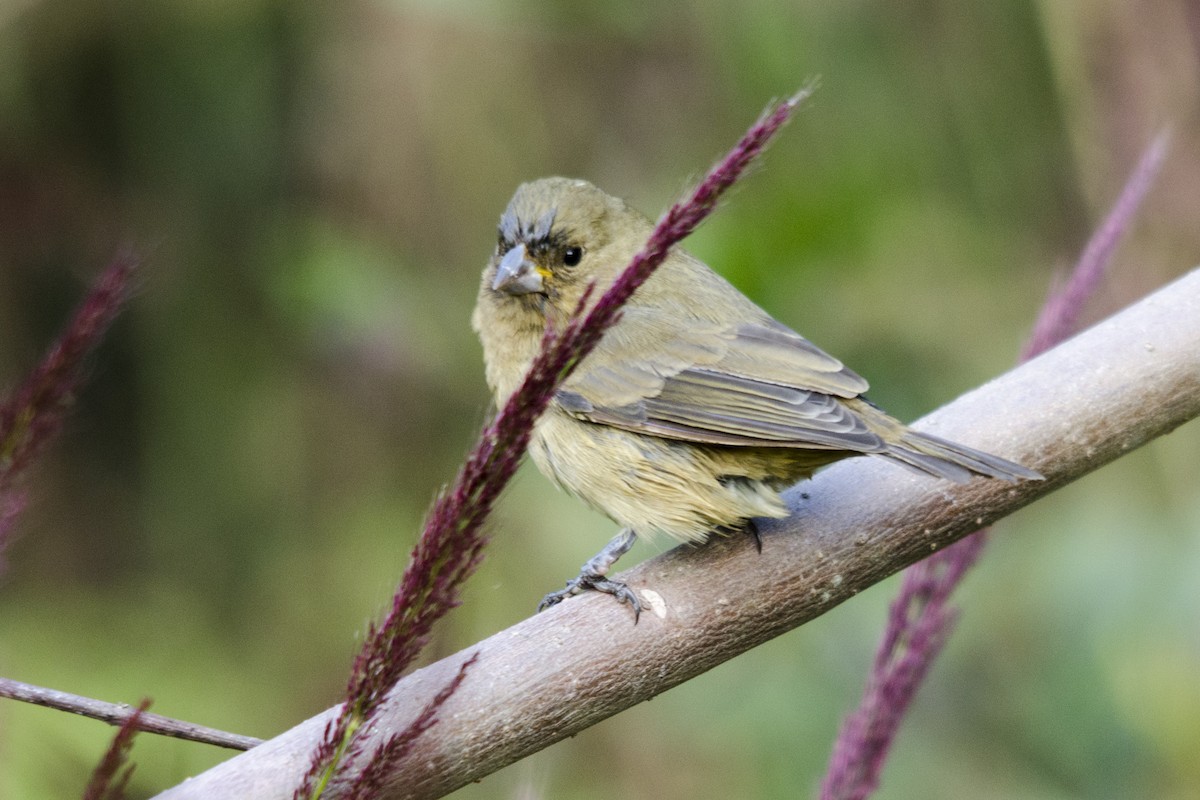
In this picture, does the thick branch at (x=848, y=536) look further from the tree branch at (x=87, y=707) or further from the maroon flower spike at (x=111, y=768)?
the maroon flower spike at (x=111, y=768)

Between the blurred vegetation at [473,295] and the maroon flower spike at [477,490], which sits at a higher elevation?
the blurred vegetation at [473,295]

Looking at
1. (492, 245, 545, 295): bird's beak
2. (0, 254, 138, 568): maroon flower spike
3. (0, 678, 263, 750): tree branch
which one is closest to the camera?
(0, 254, 138, 568): maroon flower spike

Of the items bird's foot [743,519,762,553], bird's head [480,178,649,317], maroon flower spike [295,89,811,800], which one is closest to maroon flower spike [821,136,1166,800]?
bird's foot [743,519,762,553]

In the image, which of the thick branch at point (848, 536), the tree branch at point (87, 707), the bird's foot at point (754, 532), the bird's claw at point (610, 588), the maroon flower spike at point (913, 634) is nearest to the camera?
the tree branch at point (87, 707)

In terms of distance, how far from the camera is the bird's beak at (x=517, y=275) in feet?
10.2

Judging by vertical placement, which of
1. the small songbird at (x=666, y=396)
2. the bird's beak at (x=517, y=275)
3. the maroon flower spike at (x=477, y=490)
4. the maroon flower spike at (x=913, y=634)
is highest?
the bird's beak at (x=517, y=275)

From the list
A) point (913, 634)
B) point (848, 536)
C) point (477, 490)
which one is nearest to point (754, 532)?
point (848, 536)

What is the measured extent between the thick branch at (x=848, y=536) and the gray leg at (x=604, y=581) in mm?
36

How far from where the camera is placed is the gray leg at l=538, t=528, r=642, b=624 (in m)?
2.03

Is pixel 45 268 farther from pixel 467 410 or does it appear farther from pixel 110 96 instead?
pixel 467 410

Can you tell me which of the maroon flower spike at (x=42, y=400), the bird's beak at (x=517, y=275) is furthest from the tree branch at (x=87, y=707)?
the bird's beak at (x=517, y=275)

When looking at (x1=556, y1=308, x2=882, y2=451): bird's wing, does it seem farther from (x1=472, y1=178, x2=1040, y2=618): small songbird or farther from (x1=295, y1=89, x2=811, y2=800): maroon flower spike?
(x1=295, y1=89, x2=811, y2=800): maroon flower spike

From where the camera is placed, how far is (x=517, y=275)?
313cm

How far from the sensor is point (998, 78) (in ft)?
13.7
